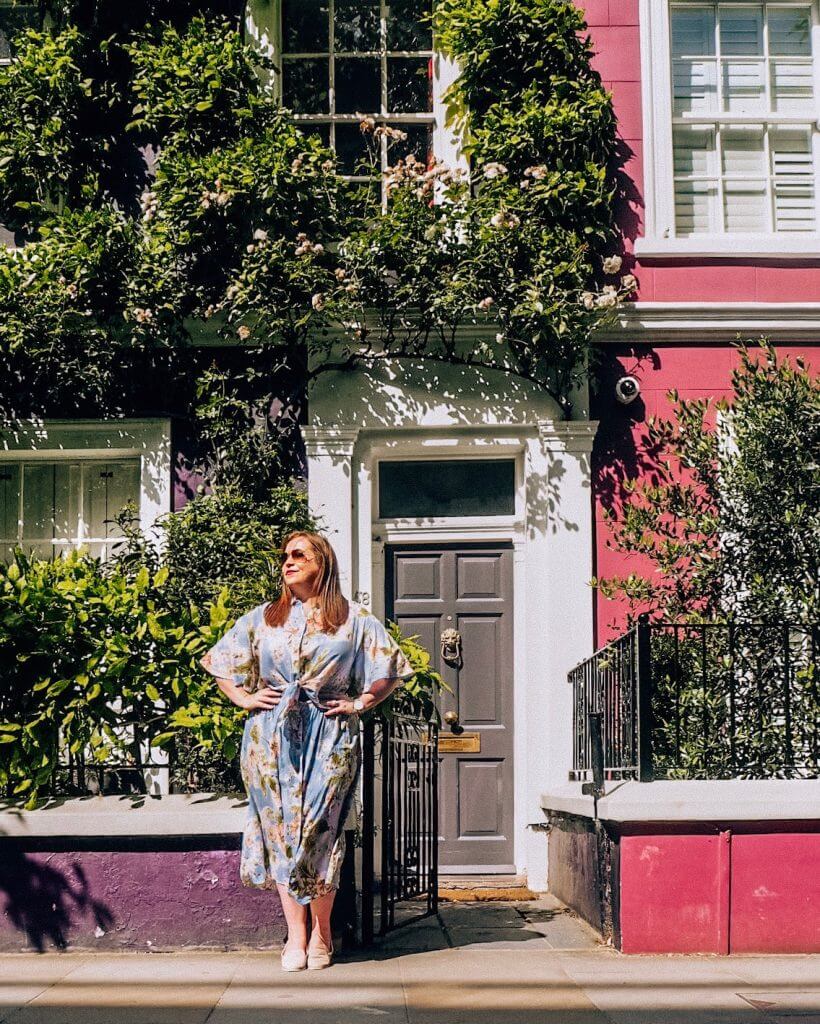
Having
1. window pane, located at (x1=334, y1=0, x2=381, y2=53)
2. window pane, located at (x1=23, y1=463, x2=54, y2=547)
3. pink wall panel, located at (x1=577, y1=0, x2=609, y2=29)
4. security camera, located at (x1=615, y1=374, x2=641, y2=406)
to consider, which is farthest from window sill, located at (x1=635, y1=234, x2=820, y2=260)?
window pane, located at (x1=23, y1=463, x2=54, y2=547)

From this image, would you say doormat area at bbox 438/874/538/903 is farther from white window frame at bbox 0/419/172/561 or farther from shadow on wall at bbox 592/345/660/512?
white window frame at bbox 0/419/172/561

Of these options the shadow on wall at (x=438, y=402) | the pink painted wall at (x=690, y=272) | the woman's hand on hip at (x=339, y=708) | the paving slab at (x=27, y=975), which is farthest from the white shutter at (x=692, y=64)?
the paving slab at (x=27, y=975)

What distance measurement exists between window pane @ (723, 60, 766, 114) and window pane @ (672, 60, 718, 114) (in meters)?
0.09

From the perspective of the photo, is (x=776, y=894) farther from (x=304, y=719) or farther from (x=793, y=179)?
(x=793, y=179)

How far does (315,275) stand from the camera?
9.24m

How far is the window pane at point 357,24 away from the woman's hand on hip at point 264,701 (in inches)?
230

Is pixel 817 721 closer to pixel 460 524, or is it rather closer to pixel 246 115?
pixel 460 524

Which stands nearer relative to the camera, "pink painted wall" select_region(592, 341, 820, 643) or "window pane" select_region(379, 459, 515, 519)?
"pink painted wall" select_region(592, 341, 820, 643)

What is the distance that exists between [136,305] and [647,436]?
356cm

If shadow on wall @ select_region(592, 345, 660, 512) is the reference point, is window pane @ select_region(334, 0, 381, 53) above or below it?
above

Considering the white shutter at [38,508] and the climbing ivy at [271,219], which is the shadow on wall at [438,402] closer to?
the climbing ivy at [271,219]

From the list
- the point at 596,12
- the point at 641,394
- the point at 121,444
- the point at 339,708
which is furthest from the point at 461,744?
the point at 596,12

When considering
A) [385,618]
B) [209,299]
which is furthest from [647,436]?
[209,299]

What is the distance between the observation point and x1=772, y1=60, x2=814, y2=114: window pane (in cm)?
1016
